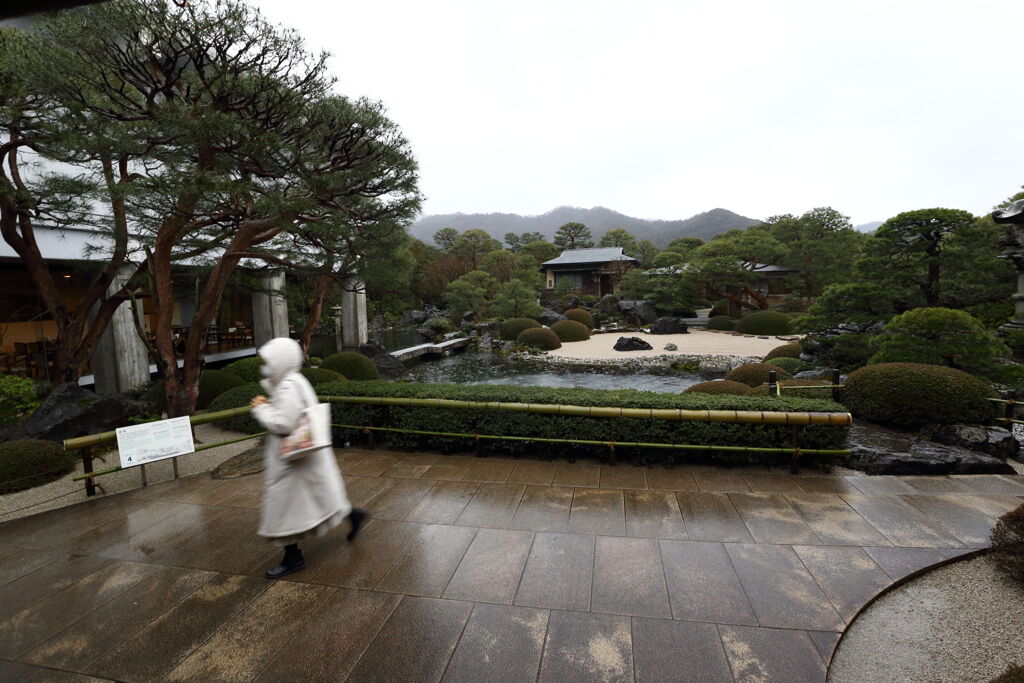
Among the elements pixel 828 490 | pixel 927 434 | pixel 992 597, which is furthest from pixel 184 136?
pixel 927 434

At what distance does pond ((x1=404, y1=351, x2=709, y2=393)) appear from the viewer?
13992 mm

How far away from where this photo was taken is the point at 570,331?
23.0 m

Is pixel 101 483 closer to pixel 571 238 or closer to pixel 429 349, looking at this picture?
pixel 429 349

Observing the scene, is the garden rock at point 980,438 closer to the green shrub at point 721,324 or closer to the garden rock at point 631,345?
the garden rock at point 631,345

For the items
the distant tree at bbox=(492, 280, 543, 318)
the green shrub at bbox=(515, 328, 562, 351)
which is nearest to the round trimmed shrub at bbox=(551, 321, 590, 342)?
the green shrub at bbox=(515, 328, 562, 351)

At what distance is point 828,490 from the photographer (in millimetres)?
4051

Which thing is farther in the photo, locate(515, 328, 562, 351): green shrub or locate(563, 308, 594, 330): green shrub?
locate(563, 308, 594, 330): green shrub

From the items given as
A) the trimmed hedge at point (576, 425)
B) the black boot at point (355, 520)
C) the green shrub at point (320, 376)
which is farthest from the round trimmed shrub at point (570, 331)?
the black boot at point (355, 520)

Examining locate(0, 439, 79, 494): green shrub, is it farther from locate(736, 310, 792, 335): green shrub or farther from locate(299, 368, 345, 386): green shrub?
locate(736, 310, 792, 335): green shrub

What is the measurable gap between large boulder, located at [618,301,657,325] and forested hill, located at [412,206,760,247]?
89.3 meters

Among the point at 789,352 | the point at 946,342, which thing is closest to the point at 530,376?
the point at 789,352

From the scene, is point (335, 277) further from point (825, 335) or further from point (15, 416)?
point (825, 335)

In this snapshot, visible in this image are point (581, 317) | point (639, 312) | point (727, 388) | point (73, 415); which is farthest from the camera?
point (639, 312)

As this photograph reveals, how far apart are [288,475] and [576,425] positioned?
114 inches
